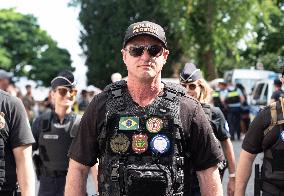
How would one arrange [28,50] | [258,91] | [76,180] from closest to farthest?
[76,180]
[258,91]
[28,50]

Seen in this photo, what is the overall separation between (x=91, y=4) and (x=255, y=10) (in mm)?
19142

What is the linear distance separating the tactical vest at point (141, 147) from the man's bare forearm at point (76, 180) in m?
0.10

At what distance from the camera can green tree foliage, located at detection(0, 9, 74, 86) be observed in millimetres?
65188

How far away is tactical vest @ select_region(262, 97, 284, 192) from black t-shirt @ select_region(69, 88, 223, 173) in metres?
1.26

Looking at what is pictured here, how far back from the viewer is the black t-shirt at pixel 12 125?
4.20m

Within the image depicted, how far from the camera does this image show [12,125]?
4219 millimetres

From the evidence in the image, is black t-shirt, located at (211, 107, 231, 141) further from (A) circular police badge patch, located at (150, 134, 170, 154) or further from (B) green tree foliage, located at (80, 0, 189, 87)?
(B) green tree foliage, located at (80, 0, 189, 87)

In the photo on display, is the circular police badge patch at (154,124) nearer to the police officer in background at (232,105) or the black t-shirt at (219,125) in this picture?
the black t-shirt at (219,125)

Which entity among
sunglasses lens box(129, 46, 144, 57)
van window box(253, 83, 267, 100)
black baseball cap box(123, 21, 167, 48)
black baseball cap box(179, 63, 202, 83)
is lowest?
sunglasses lens box(129, 46, 144, 57)

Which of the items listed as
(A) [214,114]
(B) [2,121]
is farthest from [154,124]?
(A) [214,114]

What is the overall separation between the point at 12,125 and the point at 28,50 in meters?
65.2

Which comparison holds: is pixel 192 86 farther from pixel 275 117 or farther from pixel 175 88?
pixel 175 88

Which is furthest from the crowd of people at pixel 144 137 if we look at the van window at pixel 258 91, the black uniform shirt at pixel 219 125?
the van window at pixel 258 91

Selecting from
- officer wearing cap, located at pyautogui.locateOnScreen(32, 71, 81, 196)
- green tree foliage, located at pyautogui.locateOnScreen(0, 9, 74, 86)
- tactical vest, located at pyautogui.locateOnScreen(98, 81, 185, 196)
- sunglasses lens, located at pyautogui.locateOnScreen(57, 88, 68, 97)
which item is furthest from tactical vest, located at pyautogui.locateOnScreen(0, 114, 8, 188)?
green tree foliage, located at pyautogui.locateOnScreen(0, 9, 74, 86)
